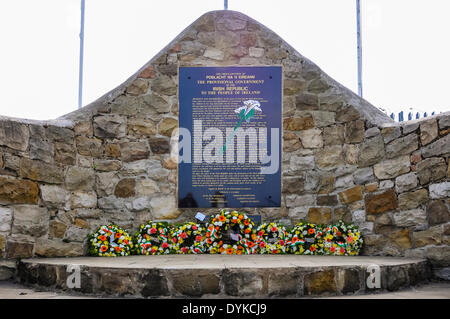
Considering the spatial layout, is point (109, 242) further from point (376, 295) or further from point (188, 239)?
point (376, 295)

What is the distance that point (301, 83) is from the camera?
17.0 ft

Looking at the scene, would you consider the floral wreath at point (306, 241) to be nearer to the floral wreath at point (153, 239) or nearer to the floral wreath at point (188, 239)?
the floral wreath at point (188, 239)

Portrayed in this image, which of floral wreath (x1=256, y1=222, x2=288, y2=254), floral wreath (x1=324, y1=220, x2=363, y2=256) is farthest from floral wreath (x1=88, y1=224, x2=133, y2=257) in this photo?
floral wreath (x1=324, y1=220, x2=363, y2=256)

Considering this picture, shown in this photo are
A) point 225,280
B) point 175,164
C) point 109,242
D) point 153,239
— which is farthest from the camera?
point 175,164

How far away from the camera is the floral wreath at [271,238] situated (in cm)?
477

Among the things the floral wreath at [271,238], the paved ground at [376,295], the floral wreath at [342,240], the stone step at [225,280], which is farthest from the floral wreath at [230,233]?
the paved ground at [376,295]

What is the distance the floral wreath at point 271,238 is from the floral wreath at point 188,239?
669 millimetres

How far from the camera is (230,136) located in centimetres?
509

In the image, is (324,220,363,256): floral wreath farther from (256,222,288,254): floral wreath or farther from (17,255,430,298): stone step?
(17,255,430,298): stone step

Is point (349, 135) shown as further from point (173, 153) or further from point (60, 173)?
point (60, 173)

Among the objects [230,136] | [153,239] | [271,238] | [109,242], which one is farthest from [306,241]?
[109,242]

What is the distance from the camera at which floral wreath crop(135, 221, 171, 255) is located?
4734mm

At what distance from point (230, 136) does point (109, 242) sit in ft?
6.30

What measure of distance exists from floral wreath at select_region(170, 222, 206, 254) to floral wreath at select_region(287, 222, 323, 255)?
1033 mm
